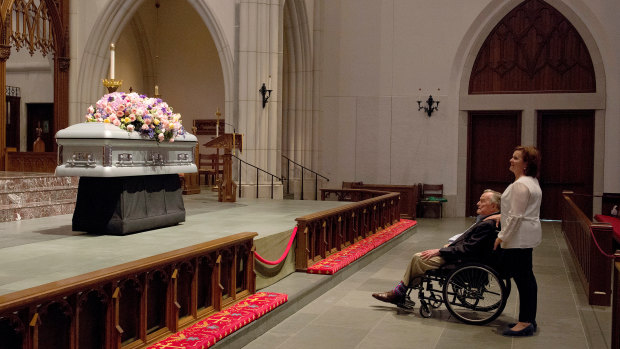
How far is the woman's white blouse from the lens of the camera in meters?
4.93

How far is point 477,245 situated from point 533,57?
1081 cm

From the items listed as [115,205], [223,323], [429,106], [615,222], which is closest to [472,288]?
[223,323]

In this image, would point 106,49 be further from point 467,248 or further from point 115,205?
point 467,248

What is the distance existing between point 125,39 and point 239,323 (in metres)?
14.2

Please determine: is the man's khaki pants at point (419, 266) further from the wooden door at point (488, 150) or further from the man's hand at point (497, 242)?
the wooden door at point (488, 150)

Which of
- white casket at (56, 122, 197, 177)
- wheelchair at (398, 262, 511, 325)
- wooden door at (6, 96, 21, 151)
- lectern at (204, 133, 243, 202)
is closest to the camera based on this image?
wheelchair at (398, 262, 511, 325)

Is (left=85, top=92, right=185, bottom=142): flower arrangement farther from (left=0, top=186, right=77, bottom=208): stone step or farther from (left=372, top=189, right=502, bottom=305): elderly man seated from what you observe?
(left=372, top=189, right=502, bottom=305): elderly man seated

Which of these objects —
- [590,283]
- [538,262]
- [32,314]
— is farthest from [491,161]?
[32,314]

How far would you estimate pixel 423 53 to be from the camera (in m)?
15.3

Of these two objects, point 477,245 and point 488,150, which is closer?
point 477,245

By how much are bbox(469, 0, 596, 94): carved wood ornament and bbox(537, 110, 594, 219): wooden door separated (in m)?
0.68

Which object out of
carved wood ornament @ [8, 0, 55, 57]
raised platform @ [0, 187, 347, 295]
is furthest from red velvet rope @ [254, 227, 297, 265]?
carved wood ornament @ [8, 0, 55, 57]

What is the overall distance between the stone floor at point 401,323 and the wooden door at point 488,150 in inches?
301

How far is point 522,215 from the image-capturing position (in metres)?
4.93
